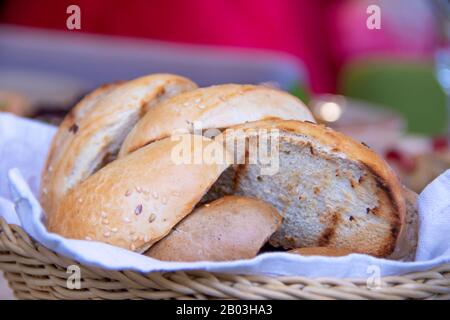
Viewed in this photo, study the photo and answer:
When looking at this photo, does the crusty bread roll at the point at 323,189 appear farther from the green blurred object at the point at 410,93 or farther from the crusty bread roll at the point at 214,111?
the green blurred object at the point at 410,93

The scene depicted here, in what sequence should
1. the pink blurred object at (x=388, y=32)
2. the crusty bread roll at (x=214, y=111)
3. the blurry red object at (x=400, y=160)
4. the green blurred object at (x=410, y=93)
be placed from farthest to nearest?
the pink blurred object at (x=388, y=32), the green blurred object at (x=410, y=93), the blurry red object at (x=400, y=160), the crusty bread roll at (x=214, y=111)

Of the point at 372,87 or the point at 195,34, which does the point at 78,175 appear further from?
the point at 195,34

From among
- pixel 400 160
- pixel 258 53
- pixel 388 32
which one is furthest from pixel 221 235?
pixel 388 32

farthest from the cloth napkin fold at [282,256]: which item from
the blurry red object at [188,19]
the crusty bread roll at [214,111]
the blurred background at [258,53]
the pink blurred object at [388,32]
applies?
the pink blurred object at [388,32]

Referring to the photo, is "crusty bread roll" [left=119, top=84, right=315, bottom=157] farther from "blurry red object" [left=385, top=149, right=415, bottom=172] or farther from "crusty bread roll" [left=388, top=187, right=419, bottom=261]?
"blurry red object" [left=385, top=149, right=415, bottom=172]

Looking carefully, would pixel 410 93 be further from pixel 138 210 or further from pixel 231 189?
pixel 138 210

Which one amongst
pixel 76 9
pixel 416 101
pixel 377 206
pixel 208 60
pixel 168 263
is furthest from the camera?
pixel 416 101

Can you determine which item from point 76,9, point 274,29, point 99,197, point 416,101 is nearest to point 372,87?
point 416,101
